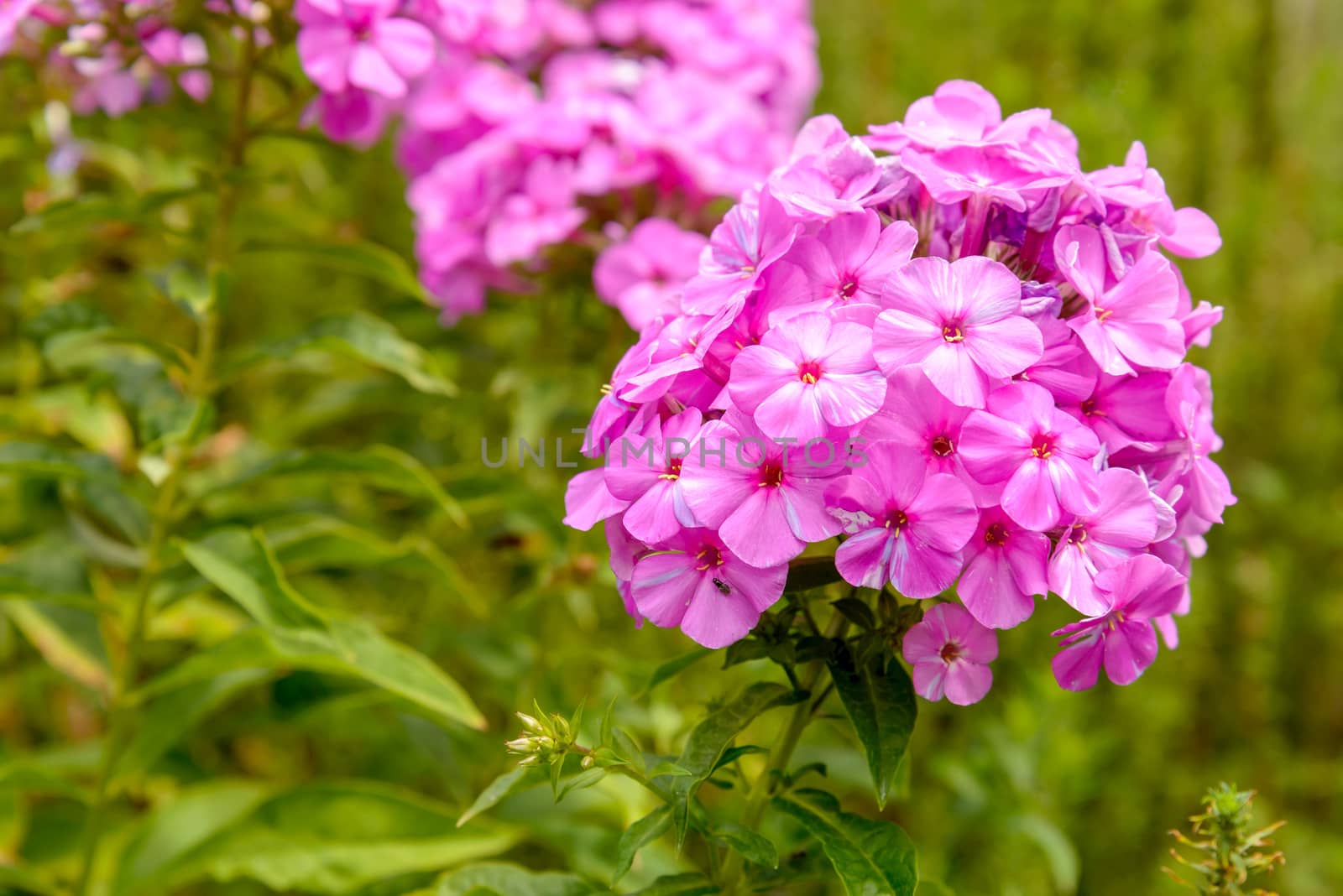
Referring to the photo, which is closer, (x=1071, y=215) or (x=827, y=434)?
(x=827, y=434)

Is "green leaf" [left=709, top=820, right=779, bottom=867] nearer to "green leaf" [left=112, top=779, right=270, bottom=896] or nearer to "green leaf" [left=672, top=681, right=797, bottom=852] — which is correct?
"green leaf" [left=672, top=681, right=797, bottom=852]

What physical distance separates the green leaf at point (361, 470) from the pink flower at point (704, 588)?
0.56m

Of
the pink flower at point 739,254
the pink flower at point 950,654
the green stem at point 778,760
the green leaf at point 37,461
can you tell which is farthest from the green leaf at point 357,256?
Result: the pink flower at point 950,654

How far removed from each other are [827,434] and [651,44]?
4.89 feet

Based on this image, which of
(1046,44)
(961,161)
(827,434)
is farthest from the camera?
(1046,44)

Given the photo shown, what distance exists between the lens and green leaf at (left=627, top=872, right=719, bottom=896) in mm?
994

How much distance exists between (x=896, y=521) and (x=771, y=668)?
463mm

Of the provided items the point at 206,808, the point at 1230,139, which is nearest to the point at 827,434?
the point at 206,808

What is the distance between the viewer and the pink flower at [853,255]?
3.03 ft

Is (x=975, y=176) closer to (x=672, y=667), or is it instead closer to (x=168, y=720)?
(x=672, y=667)

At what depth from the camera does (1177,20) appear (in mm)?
2863

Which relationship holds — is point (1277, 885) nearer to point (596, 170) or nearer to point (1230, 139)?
point (1230, 139)

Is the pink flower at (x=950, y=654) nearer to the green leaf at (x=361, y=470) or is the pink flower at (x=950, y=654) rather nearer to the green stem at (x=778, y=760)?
the green stem at (x=778, y=760)

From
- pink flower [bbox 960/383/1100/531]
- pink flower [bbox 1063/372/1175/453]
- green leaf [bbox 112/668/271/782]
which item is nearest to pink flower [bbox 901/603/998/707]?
pink flower [bbox 960/383/1100/531]
